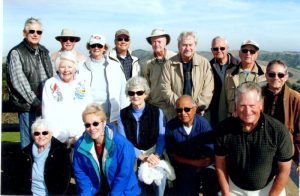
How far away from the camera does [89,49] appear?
5336mm

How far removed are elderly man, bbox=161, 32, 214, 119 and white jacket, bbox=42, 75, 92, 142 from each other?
1112mm

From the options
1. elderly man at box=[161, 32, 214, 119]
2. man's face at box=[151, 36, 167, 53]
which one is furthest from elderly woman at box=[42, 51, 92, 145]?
man's face at box=[151, 36, 167, 53]

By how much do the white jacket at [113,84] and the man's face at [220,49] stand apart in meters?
1.33

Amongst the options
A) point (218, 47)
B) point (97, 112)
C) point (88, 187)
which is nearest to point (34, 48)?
point (97, 112)

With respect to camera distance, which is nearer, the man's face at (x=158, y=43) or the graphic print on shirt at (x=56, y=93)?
the graphic print on shirt at (x=56, y=93)

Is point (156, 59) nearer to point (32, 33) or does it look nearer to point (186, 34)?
point (186, 34)

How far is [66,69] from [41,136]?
83cm

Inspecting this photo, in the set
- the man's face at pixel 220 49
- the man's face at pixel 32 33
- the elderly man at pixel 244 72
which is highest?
the man's face at pixel 32 33

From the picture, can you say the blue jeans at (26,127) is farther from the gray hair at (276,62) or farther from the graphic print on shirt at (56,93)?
the gray hair at (276,62)

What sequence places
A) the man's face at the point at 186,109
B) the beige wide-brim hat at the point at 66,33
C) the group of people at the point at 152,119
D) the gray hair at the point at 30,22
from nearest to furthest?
the group of people at the point at 152,119 → the man's face at the point at 186,109 → the gray hair at the point at 30,22 → the beige wide-brim hat at the point at 66,33

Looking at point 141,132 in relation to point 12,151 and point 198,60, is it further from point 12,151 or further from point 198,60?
point 12,151

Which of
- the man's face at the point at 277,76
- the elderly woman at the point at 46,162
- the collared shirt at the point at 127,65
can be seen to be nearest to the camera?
the man's face at the point at 277,76

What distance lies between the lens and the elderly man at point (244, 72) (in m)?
4.92

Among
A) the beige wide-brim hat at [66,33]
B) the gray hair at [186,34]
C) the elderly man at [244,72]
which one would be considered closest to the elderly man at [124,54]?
the beige wide-brim hat at [66,33]
